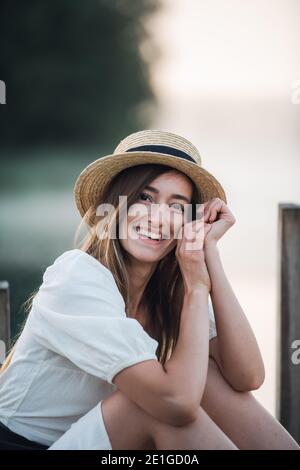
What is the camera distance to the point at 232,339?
2.05m

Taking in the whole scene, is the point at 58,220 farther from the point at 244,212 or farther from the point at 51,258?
the point at 244,212

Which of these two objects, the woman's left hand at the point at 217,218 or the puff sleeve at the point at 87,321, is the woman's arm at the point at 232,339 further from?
the puff sleeve at the point at 87,321

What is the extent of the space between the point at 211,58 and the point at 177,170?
1115cm

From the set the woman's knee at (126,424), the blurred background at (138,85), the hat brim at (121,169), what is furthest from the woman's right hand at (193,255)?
the blurred background at (138,85)

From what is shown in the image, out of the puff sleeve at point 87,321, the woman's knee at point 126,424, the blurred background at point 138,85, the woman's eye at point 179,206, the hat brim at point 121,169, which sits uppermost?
the blurred background at point 138,85

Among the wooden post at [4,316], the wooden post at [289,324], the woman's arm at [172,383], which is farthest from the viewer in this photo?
the wooden post at [289,324]

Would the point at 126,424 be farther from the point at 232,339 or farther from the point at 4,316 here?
the point at 4,316

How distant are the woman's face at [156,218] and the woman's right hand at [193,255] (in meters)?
0.03

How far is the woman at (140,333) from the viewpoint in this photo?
1700 mm

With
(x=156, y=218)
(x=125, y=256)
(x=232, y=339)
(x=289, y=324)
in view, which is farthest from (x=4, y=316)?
(x=289, y=324)

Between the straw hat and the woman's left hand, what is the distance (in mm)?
38

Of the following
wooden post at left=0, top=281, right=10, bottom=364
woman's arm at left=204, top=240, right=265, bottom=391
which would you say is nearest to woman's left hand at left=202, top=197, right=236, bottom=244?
woman's arm at left=204, top=240, right=265, bottom=391

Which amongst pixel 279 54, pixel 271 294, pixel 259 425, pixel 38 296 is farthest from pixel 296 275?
pixel 279 54

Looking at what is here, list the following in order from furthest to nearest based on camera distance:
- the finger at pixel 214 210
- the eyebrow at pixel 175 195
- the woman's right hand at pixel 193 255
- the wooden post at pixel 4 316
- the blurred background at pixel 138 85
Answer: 1. the blurred background at pixel 138 85
2. the wooden post at pixel 4 316
3. the finger at pixel 214 210
4. the eyebrow at pixel 175 195
5. the woman's right hand at pixel 193 255
